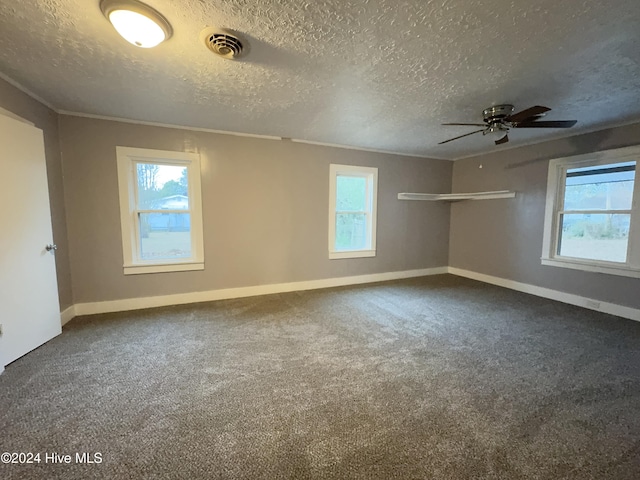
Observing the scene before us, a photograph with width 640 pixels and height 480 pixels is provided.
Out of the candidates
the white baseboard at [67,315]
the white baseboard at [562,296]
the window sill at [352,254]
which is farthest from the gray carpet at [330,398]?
the window sill at [352,254]

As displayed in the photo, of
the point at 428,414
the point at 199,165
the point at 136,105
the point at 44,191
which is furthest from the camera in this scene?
the point at 199,165

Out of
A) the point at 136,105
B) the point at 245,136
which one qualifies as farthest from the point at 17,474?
the point at 245,136

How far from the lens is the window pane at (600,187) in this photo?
3363mm

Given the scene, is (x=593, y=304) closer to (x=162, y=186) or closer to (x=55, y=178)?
(x=162, y=186)

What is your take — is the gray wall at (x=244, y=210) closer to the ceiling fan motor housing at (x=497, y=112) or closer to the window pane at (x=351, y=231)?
the window pane at (x=351, y=231)

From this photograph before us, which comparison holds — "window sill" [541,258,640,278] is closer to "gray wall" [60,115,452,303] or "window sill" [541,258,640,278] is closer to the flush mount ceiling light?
"gray wall" [60,115,452,303]

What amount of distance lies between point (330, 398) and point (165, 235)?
3.05 metres

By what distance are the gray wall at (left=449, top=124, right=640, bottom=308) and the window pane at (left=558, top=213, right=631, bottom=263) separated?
0.26 meters

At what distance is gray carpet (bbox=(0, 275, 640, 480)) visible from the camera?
137cm

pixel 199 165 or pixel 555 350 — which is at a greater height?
pixel 199 165

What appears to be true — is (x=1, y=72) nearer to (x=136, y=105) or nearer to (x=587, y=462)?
(x=136, y=105)

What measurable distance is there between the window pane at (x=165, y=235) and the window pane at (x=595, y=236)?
5430 millimetres

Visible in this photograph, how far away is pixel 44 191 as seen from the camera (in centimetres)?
257

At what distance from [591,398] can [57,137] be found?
5432mm
